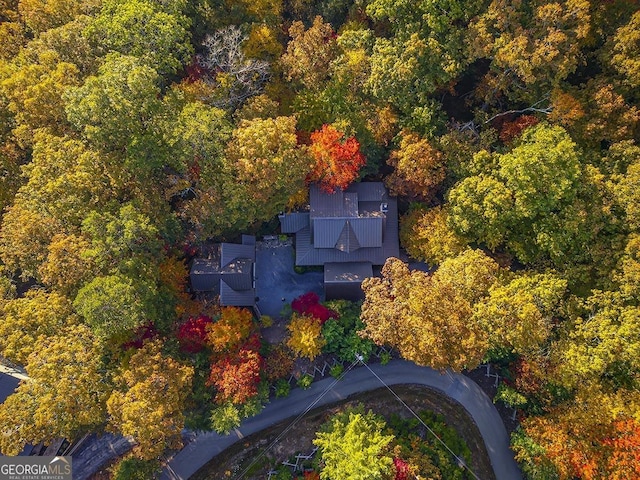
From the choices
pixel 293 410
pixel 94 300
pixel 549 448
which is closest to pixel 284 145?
pixel 94 300

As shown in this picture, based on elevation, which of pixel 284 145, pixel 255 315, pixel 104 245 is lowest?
pixel 255 315

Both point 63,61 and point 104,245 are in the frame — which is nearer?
point 104,245

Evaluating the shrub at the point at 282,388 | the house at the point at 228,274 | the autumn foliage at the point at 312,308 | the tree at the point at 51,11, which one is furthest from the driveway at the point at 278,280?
the tree at the point at 51,11

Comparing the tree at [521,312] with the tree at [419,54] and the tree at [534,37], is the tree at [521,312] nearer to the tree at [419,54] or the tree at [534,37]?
the tree at [419,54]

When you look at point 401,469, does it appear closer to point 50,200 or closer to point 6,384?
point 6,384

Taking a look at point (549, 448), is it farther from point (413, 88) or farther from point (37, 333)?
point (37, 333)

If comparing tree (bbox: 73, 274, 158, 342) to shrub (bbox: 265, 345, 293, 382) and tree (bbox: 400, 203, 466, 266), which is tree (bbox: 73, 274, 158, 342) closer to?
shrub (bbox: 265, 345, 293, 382)

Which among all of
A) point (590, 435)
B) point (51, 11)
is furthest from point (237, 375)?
point (51, 11)

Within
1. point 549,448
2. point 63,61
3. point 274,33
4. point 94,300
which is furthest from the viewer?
point 274,33
